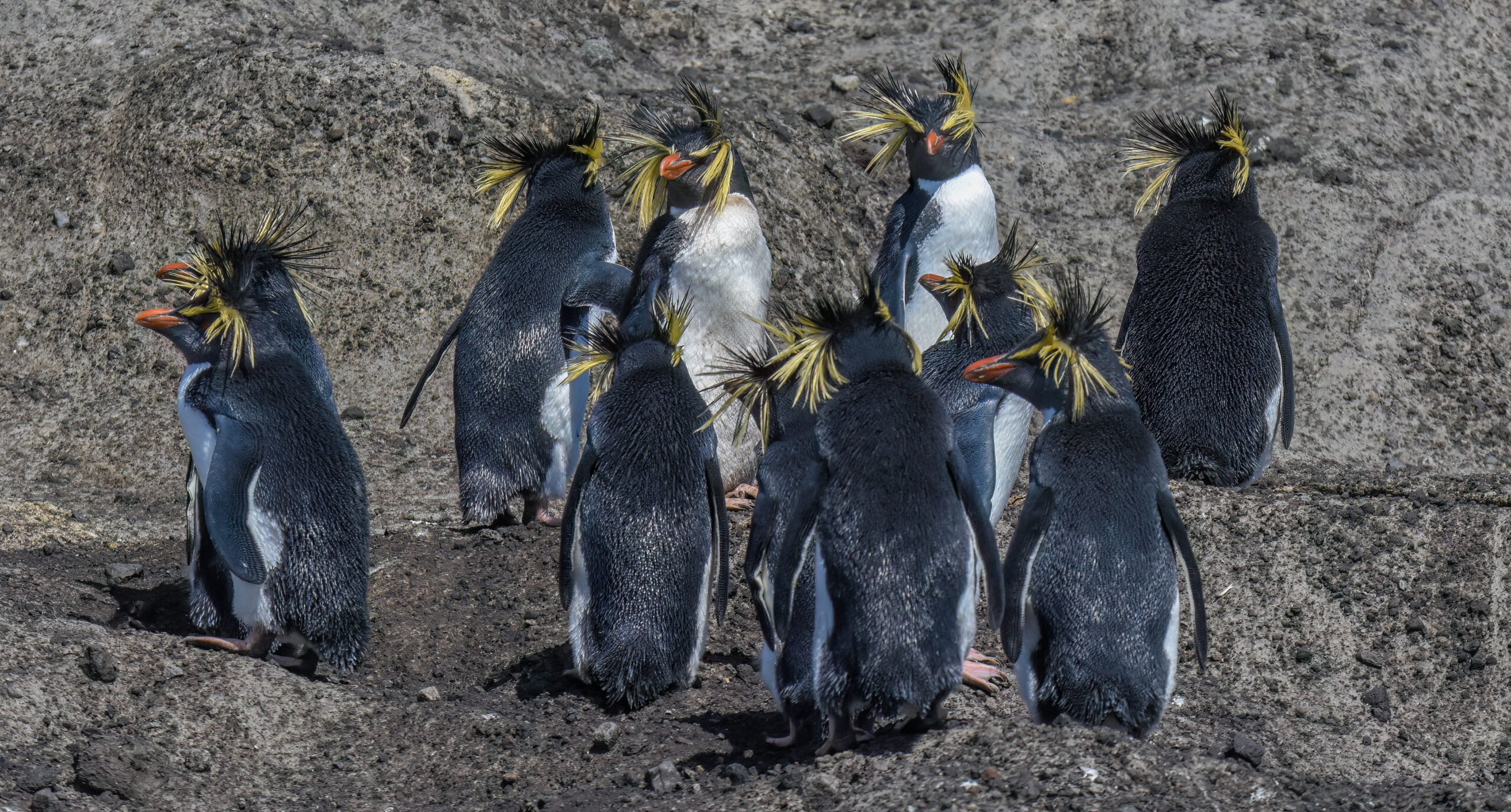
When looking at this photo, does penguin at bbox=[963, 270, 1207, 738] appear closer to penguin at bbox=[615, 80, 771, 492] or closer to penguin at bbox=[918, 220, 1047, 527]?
penguin at bbox=[918, 220, 1047, 527]

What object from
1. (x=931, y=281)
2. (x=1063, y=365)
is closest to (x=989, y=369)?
(x=1063, y=365)

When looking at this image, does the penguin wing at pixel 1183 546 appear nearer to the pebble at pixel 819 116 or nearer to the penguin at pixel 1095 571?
the penguin at pixel 1095 571

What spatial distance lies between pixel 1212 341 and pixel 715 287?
71.2 inches

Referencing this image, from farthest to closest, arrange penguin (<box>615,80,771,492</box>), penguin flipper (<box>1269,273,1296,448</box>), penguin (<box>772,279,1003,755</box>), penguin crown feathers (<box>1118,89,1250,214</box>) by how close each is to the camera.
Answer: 1. penguin crown feathers (<box>1118,89,1250,214</box>)
2. penguin (<box>615,80,771,492</box>)
3. penguin flipper (<box>1269,273,1296,448</box>)
4. penguin (<box>772,279,1003,755</box>)

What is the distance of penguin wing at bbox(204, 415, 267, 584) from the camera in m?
4.39

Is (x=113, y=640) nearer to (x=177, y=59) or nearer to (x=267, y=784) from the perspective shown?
(x=267, y=784)

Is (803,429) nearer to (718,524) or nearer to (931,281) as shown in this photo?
(718,524)

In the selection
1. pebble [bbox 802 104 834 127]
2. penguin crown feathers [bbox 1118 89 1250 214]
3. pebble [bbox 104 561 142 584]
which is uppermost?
pebble [bbox 802 104 834 127]

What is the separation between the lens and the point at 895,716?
357 cm

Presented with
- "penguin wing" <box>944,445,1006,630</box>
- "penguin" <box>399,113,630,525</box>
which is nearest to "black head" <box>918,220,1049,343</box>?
"penguin wing" <box>944,445,1006,630</box>

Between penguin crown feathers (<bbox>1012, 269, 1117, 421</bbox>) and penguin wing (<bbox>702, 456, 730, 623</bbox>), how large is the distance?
35.7 inches

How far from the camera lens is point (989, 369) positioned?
4.19 m

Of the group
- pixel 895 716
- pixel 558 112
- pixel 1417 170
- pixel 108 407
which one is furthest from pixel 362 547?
pixel 1417 170

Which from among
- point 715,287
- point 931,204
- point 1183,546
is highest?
point 931,204
